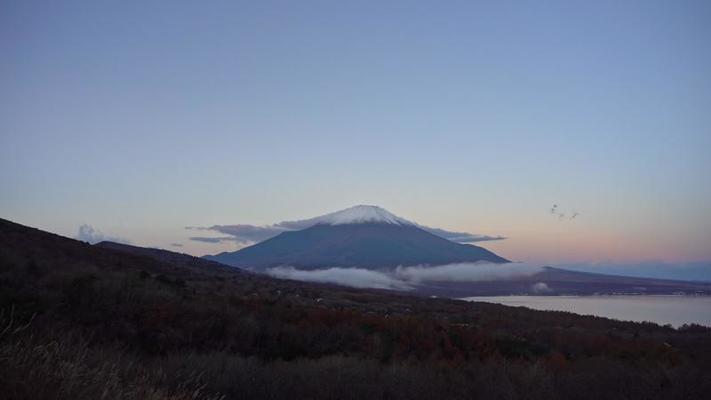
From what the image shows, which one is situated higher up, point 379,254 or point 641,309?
point 379,254

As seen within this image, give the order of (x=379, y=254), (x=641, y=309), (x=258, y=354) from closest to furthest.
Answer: (x=258, y=354) < (x=641, y=309) < (x=379, y=254)

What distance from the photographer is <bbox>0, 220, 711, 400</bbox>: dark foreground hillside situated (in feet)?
20.0

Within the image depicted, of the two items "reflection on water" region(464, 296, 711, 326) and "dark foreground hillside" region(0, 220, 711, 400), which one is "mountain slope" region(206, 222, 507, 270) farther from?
"dark foreground hillside" region(0, 220, 711, 400)

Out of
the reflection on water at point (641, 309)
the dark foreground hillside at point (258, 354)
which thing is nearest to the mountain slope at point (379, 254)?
the reflection on water at point (641, 309)

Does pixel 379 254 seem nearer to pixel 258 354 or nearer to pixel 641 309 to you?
pixel 641 309

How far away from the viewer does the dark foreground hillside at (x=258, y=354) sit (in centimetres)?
609

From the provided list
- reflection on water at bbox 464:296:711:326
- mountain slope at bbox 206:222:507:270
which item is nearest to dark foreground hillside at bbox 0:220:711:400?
reflection on water at bbox 464:296:711:326

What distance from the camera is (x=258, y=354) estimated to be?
12656mm

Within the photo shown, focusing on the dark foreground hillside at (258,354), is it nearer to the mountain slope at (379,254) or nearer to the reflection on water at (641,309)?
the reflection on water at (641,309)

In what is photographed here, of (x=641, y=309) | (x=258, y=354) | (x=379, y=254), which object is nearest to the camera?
(x=258, y=354)

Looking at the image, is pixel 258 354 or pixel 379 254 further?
pixel 379 254

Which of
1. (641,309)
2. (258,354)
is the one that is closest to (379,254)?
(641,309)

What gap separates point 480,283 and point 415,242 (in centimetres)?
6721

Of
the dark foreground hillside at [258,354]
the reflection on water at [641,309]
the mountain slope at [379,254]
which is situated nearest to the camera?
the dark foreground hillside at [258,354]
